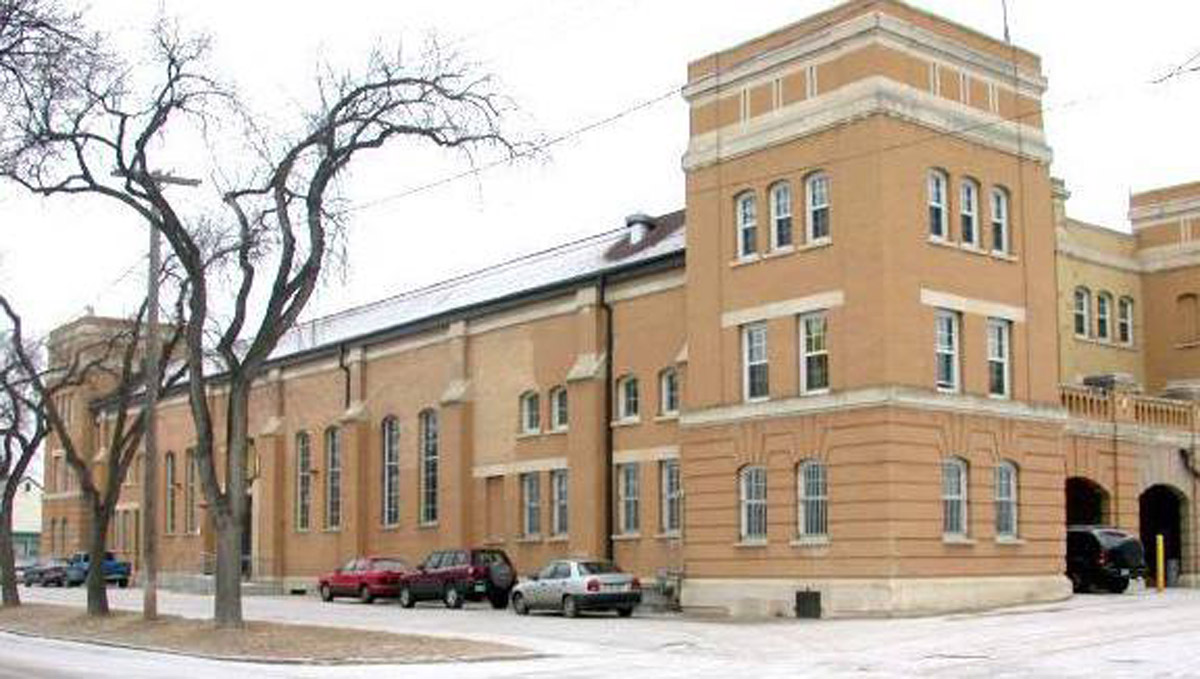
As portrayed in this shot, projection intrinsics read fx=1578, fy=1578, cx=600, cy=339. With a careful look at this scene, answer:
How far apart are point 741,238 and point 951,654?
16.0m

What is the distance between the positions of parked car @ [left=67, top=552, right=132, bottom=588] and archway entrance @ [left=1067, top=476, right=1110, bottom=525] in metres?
43.7

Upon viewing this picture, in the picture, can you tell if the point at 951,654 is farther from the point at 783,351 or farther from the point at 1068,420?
the point at 1068,420

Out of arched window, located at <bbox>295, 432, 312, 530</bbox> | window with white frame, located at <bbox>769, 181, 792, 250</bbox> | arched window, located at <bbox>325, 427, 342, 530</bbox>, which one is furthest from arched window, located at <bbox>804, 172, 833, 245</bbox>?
arched window, located at <bbox>295, 432, 312, 530</bbox>

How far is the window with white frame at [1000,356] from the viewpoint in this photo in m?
37.3

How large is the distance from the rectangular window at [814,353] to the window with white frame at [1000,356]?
168 inches

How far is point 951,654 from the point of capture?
24.1 meters

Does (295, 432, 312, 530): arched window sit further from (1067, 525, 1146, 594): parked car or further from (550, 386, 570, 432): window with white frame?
(1067, 525, 1146, 594): parked car

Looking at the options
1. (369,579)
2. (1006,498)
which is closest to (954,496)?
(1006,498)

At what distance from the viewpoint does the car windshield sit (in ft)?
123

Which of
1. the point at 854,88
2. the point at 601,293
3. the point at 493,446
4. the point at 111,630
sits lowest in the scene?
the point at 111,630

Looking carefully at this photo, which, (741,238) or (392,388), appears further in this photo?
(392,388)

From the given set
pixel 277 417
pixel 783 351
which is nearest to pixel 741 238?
pixel 783 351

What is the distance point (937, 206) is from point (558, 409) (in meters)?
14.8

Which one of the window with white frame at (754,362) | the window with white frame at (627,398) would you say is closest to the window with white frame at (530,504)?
the window with white frame at (627,398)
